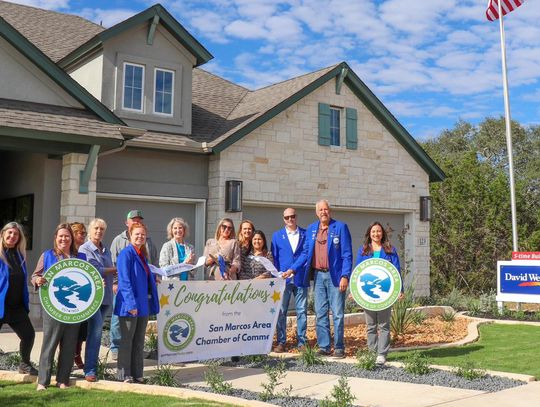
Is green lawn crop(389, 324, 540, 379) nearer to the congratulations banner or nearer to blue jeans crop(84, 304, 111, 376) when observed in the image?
the congratulations banner

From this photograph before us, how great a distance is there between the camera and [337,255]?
8.47m

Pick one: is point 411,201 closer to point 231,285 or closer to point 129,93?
point 129,93

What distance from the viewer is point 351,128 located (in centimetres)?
1606

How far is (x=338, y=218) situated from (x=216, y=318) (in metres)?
8.70

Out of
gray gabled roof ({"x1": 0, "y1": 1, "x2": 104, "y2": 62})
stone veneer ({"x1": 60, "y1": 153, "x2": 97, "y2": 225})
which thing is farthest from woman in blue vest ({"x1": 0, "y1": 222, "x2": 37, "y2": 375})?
gray gabled roof ({"x1": 0, "y1": 1, "x2": 104, "y2": 62})

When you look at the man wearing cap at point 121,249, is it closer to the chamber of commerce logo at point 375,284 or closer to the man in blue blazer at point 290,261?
the man in blue blazer at point 290,261

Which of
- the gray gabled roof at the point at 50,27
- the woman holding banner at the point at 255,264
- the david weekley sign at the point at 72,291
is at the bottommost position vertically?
the david weekley sign at the point at 72,291

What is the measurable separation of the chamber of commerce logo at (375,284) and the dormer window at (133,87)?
7239mm

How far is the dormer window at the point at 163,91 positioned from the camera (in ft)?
45.9

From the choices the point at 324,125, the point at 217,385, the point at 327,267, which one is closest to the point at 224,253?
the point at 327,267

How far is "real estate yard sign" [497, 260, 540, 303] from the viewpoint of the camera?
539 inches

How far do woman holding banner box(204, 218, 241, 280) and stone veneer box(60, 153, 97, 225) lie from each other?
4.11 metres

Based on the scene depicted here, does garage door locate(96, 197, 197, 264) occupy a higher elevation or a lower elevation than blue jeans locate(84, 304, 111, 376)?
higher

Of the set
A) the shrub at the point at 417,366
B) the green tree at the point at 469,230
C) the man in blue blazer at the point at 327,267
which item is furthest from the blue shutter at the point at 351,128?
the shrub at the point at 417,366
